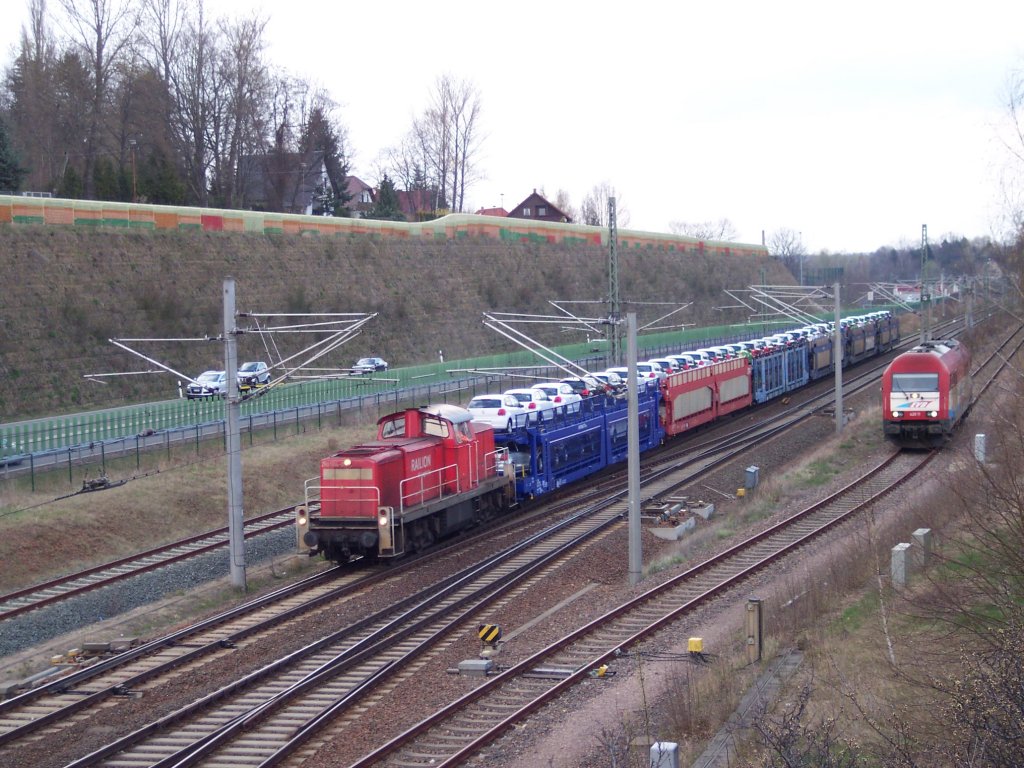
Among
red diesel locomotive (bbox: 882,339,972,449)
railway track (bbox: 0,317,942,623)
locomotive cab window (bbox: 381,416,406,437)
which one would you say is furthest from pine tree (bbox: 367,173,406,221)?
locomotive cab window (bbox: 381,416,406,437)

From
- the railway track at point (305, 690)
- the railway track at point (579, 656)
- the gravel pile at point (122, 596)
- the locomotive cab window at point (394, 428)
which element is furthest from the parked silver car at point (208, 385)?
the railway track at point (579, 656)

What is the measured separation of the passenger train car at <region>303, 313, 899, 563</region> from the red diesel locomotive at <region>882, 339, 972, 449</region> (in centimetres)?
793

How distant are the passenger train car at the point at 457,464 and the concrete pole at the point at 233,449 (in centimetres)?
139

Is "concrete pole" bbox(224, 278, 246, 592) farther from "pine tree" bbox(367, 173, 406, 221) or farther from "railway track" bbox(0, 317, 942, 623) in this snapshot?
"pine tree" bbox(367, 173, 406, 221)

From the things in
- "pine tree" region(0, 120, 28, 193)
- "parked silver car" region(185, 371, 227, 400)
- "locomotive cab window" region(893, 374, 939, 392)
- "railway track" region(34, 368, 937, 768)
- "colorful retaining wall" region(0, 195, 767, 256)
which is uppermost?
"pine tree" region(0, 120, 28, 193)

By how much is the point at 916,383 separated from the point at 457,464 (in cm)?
1758

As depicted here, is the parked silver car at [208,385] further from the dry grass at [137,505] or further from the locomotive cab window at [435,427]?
the locomotive cab window at [435,427]

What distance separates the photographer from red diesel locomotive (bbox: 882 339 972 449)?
108 feet

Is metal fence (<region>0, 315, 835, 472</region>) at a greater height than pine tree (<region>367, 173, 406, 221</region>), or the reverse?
pine tree (<region>367, 173, 406, 221</region>)

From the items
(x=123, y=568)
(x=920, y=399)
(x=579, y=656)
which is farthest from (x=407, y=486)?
(x=920, y=399)

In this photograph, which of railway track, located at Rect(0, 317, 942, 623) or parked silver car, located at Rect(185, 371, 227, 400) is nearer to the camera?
railway track, located at Rect(0, 317, 942, 623)

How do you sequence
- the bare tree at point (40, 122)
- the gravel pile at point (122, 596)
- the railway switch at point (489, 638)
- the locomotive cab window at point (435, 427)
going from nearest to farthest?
the railway switch at point (489, 638) < the gravel pile at point (122, 596) < the locomotive cab window at point (435, 427) < the bare tree at point (40, 122)

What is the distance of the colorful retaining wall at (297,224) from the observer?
154 feet

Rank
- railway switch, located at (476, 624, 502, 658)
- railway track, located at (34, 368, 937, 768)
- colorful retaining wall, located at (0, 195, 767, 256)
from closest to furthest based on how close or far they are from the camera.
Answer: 1. railway track, located at (34, 368, 937, 768)
2. railway switch, located at (476, 624, 502, 658)
3. colorful retaining wall, located at (0, 195, 767, 256)
